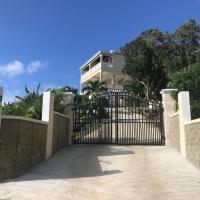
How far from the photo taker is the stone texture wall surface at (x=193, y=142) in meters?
8.80

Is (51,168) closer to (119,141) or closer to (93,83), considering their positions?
(119,141)

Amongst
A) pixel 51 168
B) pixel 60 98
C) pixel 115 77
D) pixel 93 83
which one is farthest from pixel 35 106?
pixel 115 77

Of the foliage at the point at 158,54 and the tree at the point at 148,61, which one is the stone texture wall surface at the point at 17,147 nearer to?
the foliage at the point at 158,54

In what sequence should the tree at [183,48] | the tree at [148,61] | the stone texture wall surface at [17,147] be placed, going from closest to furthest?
the stone texture wall surface at [17,147]
the tree at [183,48]
the tree at [148,61]

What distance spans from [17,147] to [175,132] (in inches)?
266

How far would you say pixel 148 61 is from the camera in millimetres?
30719

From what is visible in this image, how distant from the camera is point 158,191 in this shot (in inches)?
278

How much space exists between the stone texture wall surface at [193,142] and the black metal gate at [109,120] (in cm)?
447

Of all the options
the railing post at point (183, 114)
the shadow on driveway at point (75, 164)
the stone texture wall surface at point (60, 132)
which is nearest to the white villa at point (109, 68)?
the stone texture wall surface at point (60, 132)

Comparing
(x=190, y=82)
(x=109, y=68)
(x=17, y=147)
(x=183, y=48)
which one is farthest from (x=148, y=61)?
(x=17, y=147)

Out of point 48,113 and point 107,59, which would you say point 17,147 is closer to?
point 48,113

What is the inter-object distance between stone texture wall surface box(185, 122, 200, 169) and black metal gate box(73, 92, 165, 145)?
4469 millimetres

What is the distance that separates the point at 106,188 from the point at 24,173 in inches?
112

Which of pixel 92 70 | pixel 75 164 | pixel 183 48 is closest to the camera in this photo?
pixel 75 164
